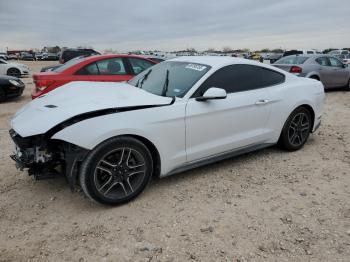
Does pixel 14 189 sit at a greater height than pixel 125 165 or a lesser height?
lesser

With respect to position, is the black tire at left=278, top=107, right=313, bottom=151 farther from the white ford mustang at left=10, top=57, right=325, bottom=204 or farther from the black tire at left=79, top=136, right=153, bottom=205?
the black tire at left=79, top=136, right=153, bottom=205

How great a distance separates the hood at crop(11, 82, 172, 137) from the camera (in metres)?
3.22

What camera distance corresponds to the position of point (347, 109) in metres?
8.41

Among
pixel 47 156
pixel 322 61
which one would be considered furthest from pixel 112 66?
pixel 322 61

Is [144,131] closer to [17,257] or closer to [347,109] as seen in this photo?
[17,257]

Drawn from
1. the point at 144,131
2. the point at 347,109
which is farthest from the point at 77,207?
the point at 347,109

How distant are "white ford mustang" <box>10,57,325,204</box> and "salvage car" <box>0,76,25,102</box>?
256 inches

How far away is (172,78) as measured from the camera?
4.24 metres

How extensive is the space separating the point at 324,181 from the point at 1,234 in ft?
12.0

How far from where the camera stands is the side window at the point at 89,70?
7131mm

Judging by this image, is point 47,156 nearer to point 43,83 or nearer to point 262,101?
point 262,101

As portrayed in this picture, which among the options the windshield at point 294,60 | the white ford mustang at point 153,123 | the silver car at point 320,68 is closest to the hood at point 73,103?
the white ford mustang at point 153,123

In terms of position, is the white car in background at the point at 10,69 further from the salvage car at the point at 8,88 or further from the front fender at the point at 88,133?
the front fender at the point at 88,133

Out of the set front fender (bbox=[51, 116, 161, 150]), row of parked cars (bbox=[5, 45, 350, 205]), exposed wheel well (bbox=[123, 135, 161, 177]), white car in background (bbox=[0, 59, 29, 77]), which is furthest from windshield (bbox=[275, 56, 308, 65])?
white car in background (bbox=[0, 59, 29, 77])
